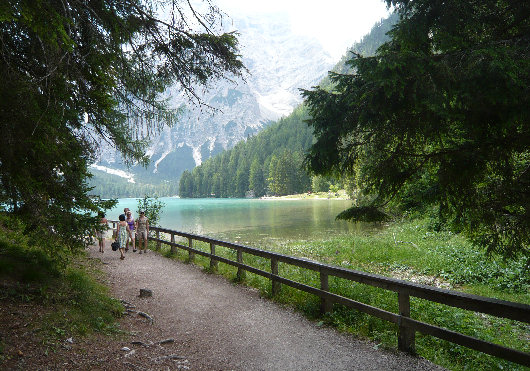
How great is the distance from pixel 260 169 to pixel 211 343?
131664mm

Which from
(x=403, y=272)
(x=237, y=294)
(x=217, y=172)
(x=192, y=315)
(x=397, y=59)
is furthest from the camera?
(x=217, y=172)

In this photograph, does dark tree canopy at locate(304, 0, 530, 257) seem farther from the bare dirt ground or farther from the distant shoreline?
the distant shoreline

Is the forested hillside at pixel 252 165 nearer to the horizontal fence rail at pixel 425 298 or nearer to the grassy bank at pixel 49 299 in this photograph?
the grassy bank at pixel 49 299

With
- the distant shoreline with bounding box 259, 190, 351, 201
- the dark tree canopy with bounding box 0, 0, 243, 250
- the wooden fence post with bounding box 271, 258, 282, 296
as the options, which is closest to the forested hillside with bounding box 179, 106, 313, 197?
the distant shoreline with bounding box 259, 190, 351, 201

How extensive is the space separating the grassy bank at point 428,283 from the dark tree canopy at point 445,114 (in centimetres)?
191

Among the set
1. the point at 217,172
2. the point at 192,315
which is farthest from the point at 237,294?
the point at 217,172

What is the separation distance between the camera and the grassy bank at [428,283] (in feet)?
17.4

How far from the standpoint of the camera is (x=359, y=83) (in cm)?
447

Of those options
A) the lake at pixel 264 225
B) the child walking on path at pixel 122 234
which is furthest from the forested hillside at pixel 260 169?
the child walking on path at pixel 122 234

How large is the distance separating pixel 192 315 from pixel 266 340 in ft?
6.69

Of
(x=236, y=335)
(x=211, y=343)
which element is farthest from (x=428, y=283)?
(x=211, y=343)

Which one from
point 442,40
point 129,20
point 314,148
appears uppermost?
point 129,20

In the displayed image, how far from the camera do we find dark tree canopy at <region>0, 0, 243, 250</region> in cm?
379

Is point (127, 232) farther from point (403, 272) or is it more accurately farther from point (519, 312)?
point (519, 312)
